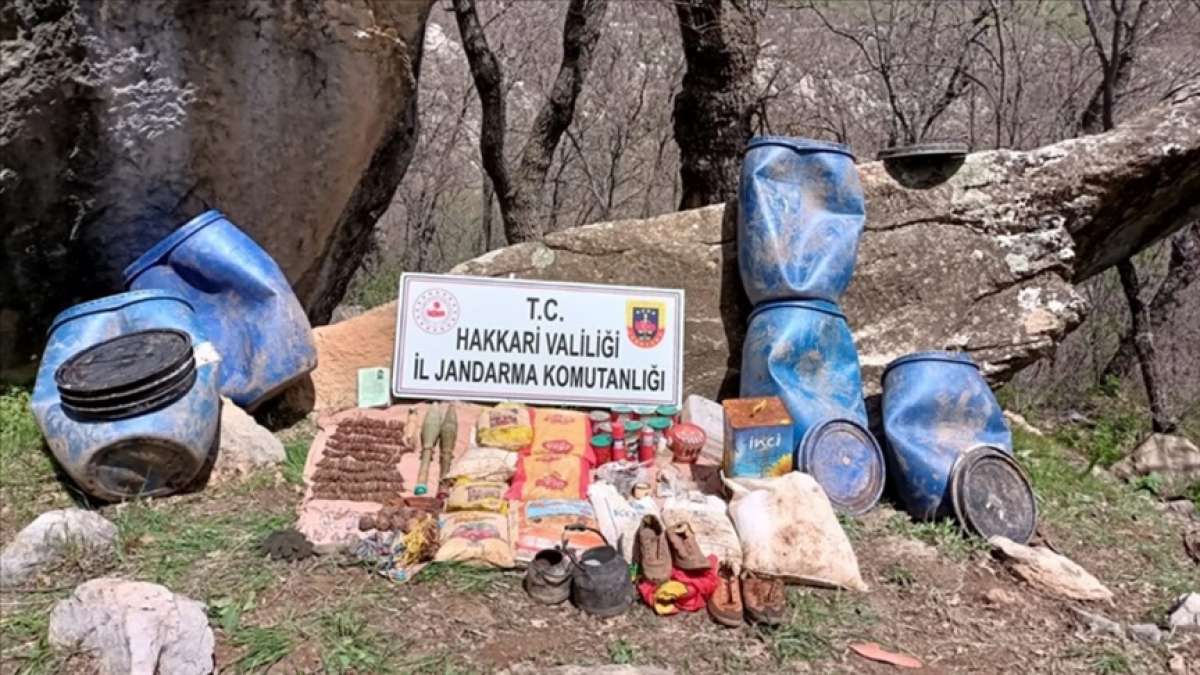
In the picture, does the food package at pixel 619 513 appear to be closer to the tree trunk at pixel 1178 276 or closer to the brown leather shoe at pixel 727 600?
the brown leather shoe at pixel 727 600

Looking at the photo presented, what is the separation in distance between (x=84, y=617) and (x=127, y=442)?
809 millimetres

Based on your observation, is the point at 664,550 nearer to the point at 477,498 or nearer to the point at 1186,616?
the point at 477,498

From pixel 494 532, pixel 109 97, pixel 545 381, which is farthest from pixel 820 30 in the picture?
pixel 494 532

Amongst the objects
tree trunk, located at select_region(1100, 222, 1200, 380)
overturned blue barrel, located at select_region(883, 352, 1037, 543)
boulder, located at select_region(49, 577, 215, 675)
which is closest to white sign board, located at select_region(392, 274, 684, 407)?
overturned blue barrel, located at select_region(883, 352, 1037, 543)

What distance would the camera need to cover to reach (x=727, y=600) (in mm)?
2605

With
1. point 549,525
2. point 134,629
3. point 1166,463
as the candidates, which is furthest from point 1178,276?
point 134,629

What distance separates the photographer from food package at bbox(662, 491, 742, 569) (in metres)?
2.77

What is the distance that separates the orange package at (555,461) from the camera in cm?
320

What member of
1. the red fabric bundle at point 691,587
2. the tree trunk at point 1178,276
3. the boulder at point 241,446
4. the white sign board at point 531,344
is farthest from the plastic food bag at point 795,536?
the tree trunk at point 1178,276

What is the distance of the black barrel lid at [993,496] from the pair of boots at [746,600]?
870 millimetres

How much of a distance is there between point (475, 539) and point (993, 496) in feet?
5.86

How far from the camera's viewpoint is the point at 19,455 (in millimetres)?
3383

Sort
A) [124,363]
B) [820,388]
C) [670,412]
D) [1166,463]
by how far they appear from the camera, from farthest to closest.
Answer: [1166,463], [670,412], [820,388], [124,363]

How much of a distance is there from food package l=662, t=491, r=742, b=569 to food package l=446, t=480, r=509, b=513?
535 millimetres
